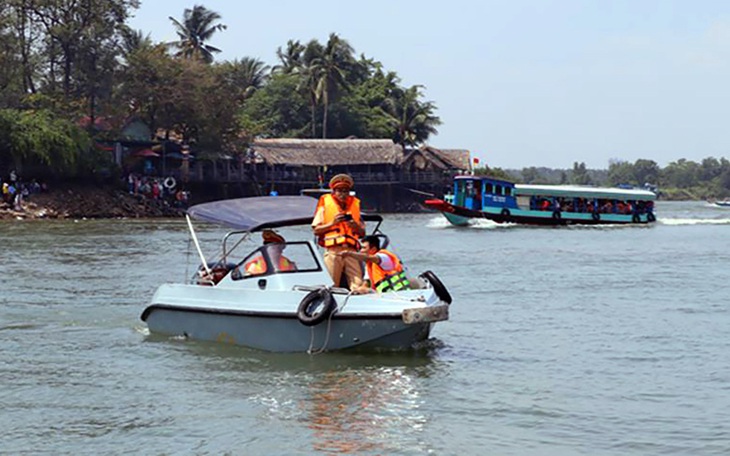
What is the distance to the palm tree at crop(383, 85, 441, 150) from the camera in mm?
79375

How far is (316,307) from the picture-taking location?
478 inches

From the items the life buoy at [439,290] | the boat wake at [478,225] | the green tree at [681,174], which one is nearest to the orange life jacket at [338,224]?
the life buoy at [439,290]

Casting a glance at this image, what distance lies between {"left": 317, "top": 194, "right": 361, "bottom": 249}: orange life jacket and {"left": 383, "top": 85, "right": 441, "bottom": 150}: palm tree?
218 ft

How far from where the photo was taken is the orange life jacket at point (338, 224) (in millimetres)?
12633

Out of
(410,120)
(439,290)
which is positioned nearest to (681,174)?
(410,120)

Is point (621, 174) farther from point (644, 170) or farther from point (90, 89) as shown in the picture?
point (90, 89)

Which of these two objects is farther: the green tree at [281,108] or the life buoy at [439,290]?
the green tree at [281,108]

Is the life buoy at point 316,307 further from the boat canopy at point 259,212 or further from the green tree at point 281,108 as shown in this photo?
the green tree at point 281,108

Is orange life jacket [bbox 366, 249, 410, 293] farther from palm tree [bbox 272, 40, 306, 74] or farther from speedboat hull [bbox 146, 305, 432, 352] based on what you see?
palm tree [bbox 272, 40, 306, 74]

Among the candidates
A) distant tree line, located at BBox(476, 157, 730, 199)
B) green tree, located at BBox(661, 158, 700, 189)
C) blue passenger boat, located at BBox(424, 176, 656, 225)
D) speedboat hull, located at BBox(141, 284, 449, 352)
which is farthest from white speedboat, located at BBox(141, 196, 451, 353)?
green tree, located at BBox(661, 158, 700, 189)

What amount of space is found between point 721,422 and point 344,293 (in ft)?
13.9

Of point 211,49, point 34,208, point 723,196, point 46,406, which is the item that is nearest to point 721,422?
point 46,406

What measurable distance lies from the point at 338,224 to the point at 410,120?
67.5 meters

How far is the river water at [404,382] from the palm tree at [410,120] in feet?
190
